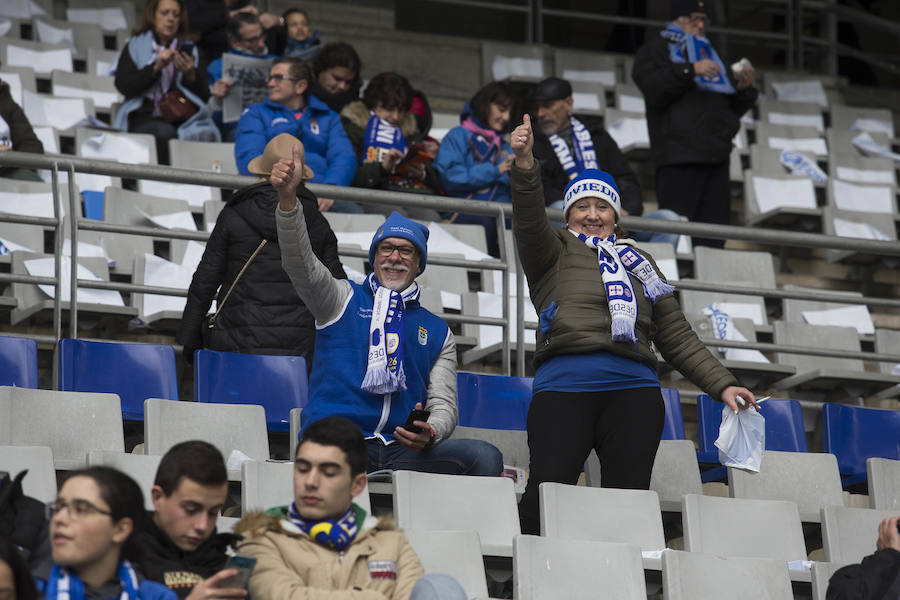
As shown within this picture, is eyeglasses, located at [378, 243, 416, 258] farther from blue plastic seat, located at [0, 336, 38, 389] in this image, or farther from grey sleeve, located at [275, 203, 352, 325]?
blue plastic seat, located at [0, 336, 38, 389]

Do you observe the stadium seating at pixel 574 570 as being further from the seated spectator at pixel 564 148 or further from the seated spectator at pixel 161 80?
the seated spectator at pixel 161 80

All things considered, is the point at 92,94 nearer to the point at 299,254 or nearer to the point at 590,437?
the point at 299,254

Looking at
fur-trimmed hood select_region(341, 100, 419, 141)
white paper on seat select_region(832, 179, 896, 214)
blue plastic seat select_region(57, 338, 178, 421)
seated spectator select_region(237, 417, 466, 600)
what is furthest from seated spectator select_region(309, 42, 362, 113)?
seated spectator select_region(237, 417, 466, 600)

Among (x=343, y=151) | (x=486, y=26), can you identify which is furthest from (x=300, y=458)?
(x=486, y=26)

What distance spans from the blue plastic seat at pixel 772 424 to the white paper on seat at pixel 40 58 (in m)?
4.58

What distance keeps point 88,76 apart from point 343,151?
2.25m

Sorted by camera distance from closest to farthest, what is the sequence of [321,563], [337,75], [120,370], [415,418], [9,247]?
[321,563] < [415,418] < [120,370] < [9,247] < [337,75]

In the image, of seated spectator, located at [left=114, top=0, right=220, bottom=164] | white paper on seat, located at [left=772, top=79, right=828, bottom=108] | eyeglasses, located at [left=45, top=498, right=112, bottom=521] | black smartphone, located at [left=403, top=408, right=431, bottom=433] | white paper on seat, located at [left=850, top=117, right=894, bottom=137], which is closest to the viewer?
eyeglasses, located at [left=45, top=498, right=112, bottom=521]

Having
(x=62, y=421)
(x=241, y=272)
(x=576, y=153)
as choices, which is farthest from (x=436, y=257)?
(x=62, y=421)

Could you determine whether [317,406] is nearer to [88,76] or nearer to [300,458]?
[300,458]

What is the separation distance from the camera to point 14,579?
312cm

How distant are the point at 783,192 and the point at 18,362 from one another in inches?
197

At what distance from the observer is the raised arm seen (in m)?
4.48

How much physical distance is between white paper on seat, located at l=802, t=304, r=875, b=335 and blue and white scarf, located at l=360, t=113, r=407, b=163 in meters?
2.16
